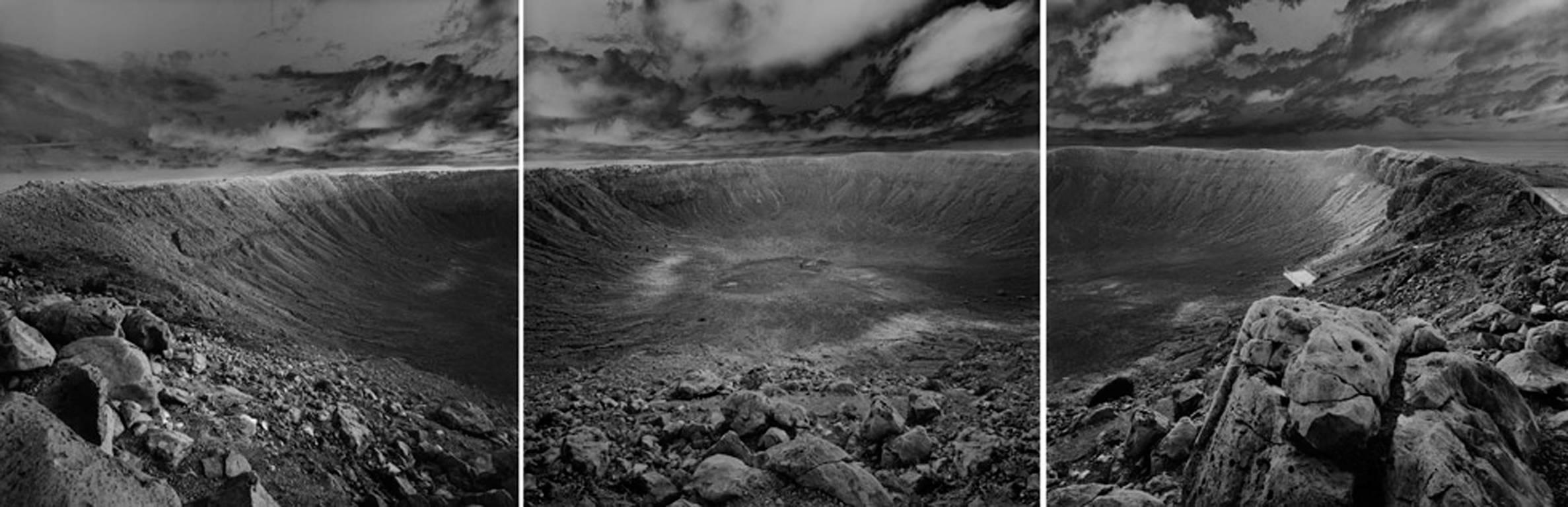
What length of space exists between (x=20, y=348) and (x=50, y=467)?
41 centimetres

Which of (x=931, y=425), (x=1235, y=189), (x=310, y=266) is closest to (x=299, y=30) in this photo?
(x=310, y=266)

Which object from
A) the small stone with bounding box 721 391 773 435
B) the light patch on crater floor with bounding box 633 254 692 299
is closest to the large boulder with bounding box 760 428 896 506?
the small stone with bounding box 721 391 773 435

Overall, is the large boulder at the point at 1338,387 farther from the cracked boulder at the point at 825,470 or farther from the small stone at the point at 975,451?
the cracked boulder at the point at 825,470

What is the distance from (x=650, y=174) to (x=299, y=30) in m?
1.29

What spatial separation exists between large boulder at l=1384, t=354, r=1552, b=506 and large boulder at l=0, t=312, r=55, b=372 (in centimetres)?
379

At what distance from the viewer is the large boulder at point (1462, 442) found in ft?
9.59

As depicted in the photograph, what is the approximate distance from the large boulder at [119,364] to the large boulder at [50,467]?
19cm

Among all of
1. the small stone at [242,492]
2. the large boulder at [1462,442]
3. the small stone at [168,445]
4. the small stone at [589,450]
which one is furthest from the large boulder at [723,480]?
the large boulder at [1462,442]

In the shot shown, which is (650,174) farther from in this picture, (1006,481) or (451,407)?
(1006,481)

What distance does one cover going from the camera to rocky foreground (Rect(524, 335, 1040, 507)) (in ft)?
12.3

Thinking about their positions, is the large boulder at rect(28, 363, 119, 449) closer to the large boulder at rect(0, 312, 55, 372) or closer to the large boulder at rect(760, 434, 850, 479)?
the large boulder at rect(0, 312, 55, 372)

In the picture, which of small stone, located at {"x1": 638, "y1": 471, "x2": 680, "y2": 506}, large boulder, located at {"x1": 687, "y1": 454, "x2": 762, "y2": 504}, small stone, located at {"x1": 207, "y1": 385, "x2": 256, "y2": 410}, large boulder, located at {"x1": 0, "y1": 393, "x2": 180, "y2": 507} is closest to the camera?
large boulder, located at {"x1": 0, "y1": 393, "x2": 180, "y2": 507}

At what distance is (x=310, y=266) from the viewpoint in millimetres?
4051

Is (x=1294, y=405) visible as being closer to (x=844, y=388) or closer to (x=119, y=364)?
(x=844, y=388)
